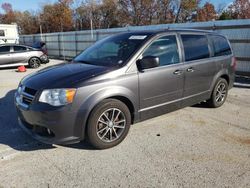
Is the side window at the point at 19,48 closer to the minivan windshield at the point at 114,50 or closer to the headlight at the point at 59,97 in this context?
the minivan windshield at the point at 114,50

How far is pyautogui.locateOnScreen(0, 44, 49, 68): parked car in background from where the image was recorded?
14.1 m

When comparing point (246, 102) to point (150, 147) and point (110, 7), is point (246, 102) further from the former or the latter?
point (110, 7)

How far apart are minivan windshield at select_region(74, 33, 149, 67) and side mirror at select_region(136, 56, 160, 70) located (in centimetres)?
21

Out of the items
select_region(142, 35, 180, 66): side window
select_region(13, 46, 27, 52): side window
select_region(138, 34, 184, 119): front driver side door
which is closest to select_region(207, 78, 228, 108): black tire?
select_region(138, 34, 184, 119): front driver side door

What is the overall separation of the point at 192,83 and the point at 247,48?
17.0ft

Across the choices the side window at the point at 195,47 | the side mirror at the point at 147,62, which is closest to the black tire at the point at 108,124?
the side mirror at the point at 147,62

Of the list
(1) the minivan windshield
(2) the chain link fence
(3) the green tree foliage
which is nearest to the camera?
(1) the minivan windshield

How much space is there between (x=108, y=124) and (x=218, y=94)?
301cm

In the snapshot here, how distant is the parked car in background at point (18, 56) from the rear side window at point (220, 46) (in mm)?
11325

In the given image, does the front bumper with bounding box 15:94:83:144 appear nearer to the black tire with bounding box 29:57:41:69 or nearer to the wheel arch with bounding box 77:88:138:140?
the wheel arch with bounding box 77:88:138:140

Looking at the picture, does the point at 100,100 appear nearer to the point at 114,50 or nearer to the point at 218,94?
the point at 114,50

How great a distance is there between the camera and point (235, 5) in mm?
43781

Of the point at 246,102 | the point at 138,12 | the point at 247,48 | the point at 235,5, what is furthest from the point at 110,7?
the point at 246,102

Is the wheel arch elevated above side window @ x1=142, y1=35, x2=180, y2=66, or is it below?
below
